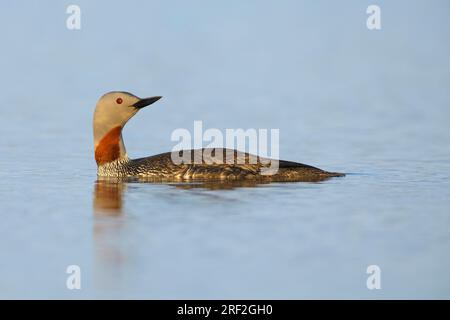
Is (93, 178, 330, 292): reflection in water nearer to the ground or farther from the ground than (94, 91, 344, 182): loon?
nearer to the ground

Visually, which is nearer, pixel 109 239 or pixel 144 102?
pixel 109 239

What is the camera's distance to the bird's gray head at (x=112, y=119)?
10766 mm

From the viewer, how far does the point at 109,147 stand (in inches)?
427

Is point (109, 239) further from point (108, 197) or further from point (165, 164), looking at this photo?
point (165, 164)

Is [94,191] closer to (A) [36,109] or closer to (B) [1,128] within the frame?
(B) [1,128]

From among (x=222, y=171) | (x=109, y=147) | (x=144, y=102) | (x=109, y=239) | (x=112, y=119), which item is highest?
(x=144, y=102)

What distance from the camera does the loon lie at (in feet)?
34.3

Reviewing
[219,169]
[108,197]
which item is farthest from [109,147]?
[108,197]

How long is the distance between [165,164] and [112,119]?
783mm

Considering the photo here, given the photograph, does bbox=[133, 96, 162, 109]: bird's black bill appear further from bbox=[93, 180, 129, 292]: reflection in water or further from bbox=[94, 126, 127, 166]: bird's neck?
bbox=[93, 180, 129, 292]: reflection in water

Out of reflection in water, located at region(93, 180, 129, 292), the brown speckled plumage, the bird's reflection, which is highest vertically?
the brown speckled plumage

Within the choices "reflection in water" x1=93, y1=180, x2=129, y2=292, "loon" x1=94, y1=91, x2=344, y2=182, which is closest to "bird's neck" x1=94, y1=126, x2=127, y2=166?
"loon" x1=94, y1=91, x2=344, y2=182

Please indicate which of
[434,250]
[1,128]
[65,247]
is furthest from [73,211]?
[1,128]
